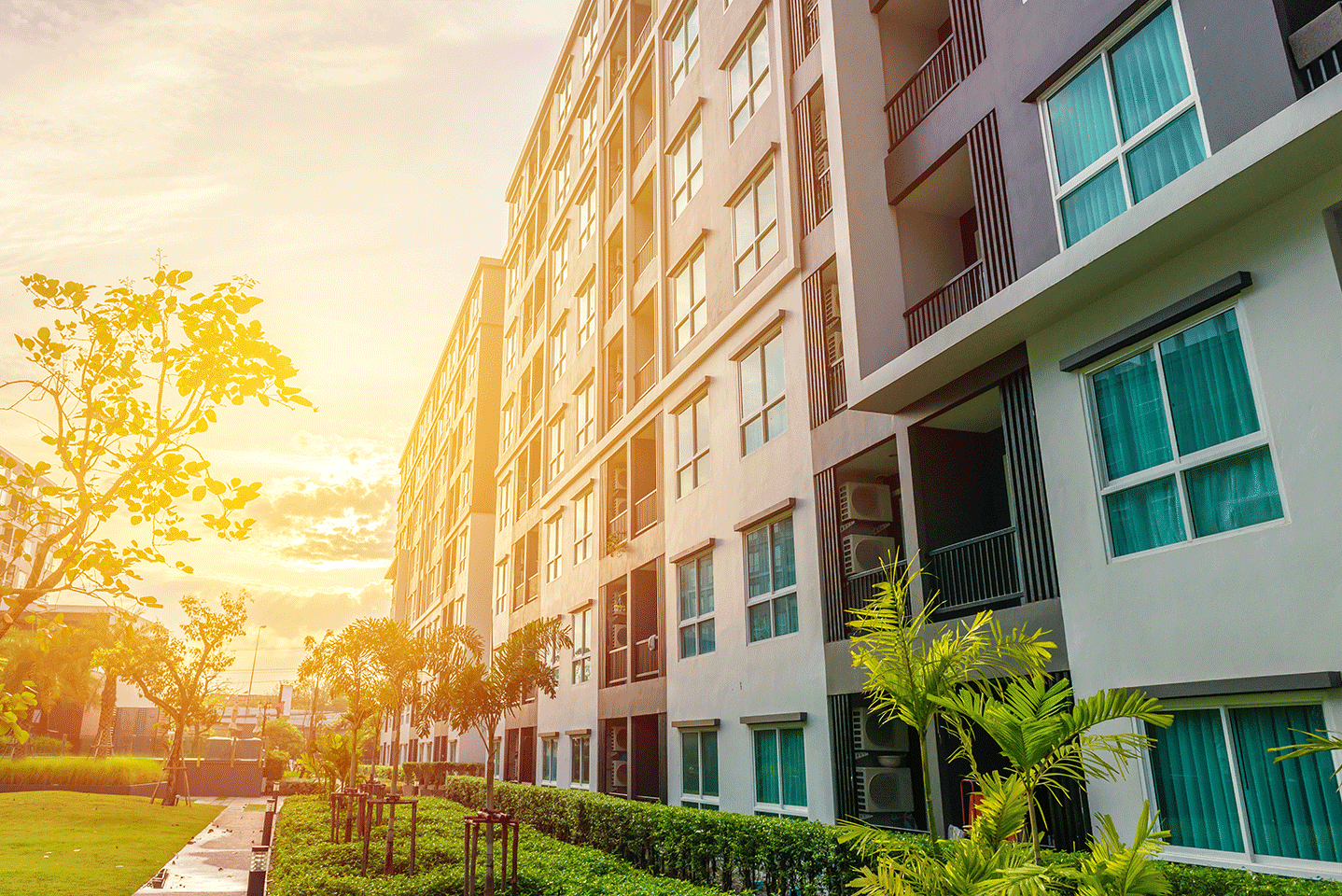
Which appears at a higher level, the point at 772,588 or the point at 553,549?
the point at 553,549

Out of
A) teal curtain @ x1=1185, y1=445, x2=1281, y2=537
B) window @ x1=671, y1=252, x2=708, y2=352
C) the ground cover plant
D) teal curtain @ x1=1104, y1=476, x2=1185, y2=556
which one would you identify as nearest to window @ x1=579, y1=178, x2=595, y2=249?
window @ x1=671, y1=252, x2=708, y2=352

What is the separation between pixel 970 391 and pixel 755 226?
25.7ft

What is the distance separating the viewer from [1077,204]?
9.88 metres

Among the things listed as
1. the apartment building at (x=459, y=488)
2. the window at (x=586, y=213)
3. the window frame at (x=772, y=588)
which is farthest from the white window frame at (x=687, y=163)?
the apartment building at (x=459, y=488)

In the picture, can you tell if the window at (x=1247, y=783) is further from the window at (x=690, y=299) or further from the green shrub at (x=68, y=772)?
the green shrub at (x=68, y=772)

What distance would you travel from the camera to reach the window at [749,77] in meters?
18.2

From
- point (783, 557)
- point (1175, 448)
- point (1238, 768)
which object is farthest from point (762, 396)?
point (1238, 768)

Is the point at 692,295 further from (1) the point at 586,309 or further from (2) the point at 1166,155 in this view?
(2) the point at 1166,155

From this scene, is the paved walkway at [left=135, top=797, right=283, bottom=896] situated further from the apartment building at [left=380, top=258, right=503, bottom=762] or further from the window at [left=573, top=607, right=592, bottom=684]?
the window at [left=573, top=607, right=592, bottom=684]

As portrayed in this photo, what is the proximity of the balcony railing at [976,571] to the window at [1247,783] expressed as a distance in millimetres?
2476

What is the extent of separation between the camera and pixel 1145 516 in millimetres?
8758

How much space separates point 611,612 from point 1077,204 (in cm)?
1686

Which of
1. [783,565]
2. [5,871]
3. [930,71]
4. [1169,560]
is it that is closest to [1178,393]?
[1169,560]

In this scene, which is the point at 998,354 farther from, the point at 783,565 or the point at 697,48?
the point at 697,48
